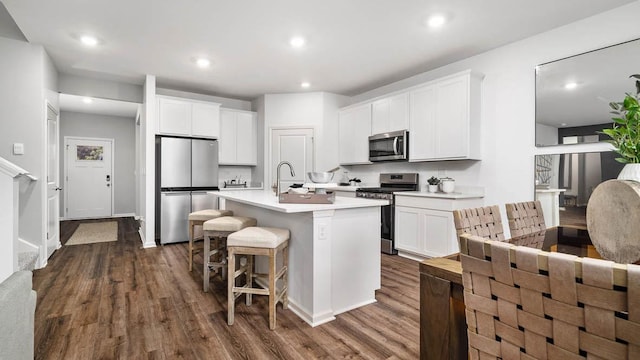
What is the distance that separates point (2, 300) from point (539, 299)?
4.35 ft

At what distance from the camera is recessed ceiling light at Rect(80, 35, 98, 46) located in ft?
10.6

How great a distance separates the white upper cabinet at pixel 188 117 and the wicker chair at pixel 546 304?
498cm

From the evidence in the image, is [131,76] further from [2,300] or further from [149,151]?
[2,300]

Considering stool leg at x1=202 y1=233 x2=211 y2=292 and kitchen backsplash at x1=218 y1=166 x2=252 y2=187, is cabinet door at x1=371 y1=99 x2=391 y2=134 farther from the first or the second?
stool leg at x1=202 y1=233 x2=211 y2=292

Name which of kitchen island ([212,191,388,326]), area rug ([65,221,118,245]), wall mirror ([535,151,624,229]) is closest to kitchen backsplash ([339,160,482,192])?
wall mirror ([535,151,624,229])

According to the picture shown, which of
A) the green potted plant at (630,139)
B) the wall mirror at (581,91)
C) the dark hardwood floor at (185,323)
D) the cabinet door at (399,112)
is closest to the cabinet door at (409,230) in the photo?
the dark hardwood floor at (185,323)

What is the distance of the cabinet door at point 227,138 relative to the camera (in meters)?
5.45

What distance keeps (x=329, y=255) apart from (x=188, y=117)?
3.89 m

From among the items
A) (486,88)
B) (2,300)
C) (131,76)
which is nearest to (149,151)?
(131,76)

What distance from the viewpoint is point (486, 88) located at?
354 centimetres

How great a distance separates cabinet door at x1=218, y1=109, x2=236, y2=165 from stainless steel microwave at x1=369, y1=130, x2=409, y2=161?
256cm

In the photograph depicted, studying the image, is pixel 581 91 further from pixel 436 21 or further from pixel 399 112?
pixel 399 112

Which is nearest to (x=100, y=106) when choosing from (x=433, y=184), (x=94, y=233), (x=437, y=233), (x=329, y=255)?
(x=94, y=233)

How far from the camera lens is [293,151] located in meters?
5.42
